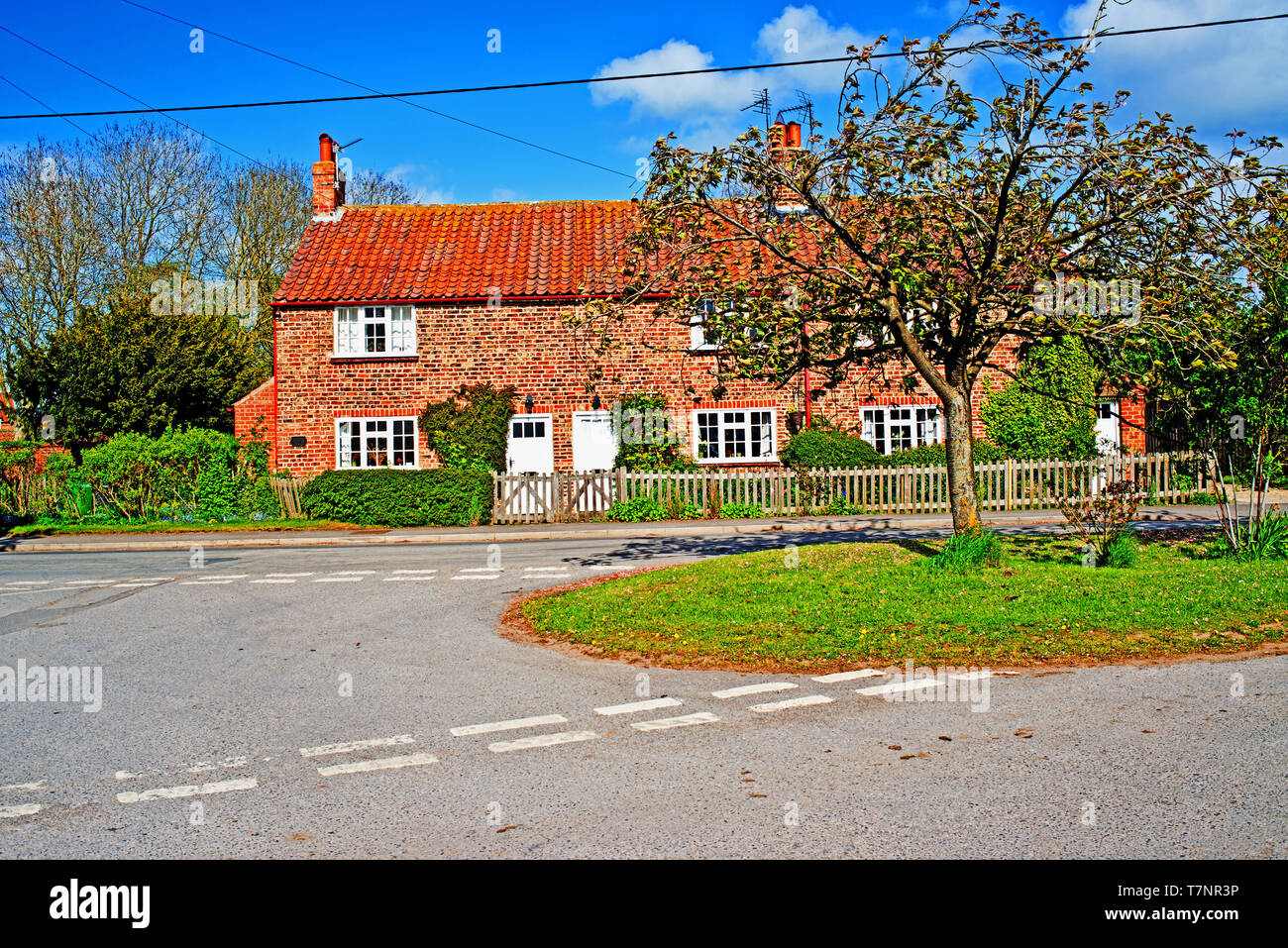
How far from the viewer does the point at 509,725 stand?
6.69 m

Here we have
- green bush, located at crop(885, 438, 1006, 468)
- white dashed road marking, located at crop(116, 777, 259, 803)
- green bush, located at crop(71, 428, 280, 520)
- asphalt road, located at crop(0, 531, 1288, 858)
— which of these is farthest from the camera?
green bush, located at crop(885, 438, 1006, 468)

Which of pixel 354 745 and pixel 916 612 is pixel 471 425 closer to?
pixel 916 612

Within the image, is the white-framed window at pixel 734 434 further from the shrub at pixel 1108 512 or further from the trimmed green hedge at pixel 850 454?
the shrub at pixel 1108 512

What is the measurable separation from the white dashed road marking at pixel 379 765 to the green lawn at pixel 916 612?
298 centimetres

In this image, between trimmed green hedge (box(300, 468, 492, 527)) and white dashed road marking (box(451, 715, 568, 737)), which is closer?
white dashed road marking (box(451, 715, 568, 737))

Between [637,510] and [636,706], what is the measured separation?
1613 centimetres

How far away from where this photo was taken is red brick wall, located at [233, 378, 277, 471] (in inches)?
1048

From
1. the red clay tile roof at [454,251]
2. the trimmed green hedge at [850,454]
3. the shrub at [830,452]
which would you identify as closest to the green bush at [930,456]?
the trimmed green hedge at [850,454]

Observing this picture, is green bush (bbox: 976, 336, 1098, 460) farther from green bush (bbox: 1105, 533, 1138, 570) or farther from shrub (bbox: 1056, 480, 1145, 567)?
green bush (bbox: 1105, 533, 1138, 570)

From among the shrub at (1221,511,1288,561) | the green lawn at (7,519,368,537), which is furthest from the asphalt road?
the green lawn at (7,519,368,537)

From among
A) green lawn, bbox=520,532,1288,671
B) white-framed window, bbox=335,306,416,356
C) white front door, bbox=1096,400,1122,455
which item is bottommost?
green lawn, bbox=520,532,1288,671

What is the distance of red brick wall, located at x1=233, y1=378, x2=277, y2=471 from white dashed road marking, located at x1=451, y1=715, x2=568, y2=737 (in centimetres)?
2161

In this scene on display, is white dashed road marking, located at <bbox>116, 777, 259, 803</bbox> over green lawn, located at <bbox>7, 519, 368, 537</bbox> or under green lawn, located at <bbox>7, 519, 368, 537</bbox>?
under
